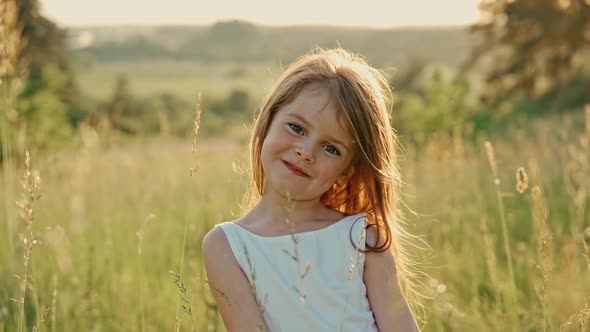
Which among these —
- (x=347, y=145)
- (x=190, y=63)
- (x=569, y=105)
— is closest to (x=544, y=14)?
(x=569, y=105)

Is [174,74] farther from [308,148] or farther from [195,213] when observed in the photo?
[308,148]

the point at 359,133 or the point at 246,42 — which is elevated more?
the point at 246,42

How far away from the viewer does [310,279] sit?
2041 millimetres

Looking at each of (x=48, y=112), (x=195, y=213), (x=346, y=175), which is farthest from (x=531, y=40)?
(x=346, y=175)

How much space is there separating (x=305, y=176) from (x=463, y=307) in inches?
67.3

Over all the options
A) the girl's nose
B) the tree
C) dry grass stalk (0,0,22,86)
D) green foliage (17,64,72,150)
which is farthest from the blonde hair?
the tree

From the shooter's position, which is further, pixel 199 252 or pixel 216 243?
pixel 199 252

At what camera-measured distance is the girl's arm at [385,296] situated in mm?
2057

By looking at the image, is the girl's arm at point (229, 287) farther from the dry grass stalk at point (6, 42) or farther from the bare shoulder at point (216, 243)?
the dry grass stalk at point (6, 42)

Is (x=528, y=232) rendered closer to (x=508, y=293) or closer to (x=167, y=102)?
(x=508, y=293)

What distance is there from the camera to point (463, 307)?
11.5 ft

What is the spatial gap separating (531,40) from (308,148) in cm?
2068

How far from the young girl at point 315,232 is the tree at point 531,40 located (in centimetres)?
1940

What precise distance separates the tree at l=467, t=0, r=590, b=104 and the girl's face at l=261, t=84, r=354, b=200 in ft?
63.9
